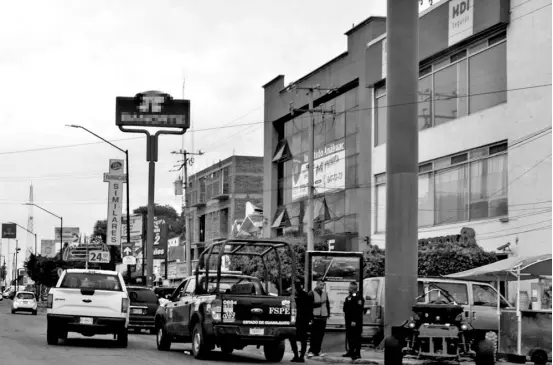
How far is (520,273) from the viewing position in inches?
920

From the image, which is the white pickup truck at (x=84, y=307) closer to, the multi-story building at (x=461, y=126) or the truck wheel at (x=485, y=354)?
the truck wheel at (x=485, y=354)

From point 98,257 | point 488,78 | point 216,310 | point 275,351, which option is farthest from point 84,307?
point 98,257

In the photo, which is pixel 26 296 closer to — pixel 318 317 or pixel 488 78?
pixel 488 78

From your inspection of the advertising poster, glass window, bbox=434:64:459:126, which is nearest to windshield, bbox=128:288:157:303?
the advertising poster

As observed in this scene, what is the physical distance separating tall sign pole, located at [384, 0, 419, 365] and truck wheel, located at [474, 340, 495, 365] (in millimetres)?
5729

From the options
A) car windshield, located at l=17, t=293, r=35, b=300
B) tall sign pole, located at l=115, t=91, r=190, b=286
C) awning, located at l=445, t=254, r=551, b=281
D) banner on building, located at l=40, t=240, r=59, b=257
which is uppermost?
tall sign pole, located at l=115, t=91, r=190, b=286

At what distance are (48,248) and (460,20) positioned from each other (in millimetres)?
98385

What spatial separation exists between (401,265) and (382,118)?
21099 millimetres

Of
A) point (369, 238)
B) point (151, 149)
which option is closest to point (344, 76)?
point (369, 238)

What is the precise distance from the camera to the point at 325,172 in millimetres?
51688

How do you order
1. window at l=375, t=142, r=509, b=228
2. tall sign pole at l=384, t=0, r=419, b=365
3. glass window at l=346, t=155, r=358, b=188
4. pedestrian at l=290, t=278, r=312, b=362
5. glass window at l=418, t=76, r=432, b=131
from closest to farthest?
pedestrian at l=290, t=278, r=312, b=362 < tall sign pole at l=384, t=0, r=419, b=365 < window at l=375, t=142, r=509, b=228 < glass window at l=418, t=76, r=432, b=131 < glass window at l=346, t=155, r=358, b=188

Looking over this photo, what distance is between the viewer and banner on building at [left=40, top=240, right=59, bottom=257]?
12581 cm

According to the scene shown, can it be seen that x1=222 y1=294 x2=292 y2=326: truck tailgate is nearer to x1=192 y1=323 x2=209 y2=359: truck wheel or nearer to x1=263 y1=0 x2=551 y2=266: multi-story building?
x1=192 y1=323 x2=209 y2=359: truck wheel

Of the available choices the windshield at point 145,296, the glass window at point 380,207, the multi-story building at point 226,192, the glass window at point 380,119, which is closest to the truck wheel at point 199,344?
the windshield at point 145,296
